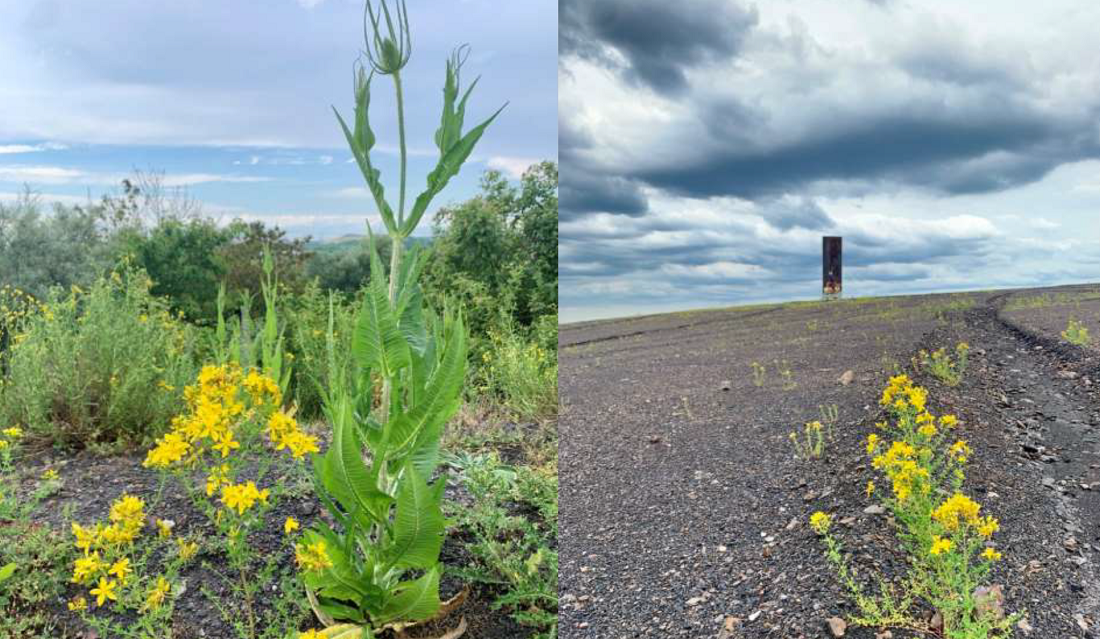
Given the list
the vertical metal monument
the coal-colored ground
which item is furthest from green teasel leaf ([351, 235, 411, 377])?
the vertical metal monument

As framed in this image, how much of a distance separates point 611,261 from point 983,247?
1.08 meters

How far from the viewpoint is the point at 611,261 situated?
262cm

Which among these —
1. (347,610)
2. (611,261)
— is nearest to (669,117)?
(611,261)

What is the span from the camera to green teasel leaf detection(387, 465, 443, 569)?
1415 millimetres

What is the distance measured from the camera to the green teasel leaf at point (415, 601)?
1.53m

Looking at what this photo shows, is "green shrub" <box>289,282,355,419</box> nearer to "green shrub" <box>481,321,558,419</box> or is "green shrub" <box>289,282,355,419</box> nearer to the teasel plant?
"green shrub" <box>481,321,558,419</box>

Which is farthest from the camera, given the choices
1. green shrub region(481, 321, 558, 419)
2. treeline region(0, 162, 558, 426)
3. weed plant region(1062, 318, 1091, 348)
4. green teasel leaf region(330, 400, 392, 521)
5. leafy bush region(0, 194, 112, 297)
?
leafy bush region(0, 194, 112, 297)

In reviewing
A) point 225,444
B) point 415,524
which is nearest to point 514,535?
point 415,524

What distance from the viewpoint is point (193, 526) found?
1.92 metres

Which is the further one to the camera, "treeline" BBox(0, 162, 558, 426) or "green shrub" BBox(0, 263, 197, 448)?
"treeline" BBox(0, 162, 558, 426)

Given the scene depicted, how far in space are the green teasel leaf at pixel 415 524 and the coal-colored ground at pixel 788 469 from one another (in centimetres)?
92

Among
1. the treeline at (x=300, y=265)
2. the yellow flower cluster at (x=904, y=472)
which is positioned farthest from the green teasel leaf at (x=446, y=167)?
the yellow flower cluster at (x=904, y=472)

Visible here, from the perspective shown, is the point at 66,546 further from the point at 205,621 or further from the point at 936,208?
the point at 936,208

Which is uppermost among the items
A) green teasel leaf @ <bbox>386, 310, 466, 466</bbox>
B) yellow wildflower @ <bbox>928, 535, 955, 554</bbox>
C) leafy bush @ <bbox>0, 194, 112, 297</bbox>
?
leafy bush @ <bbox>0, 194, 112, 297</bbox>
